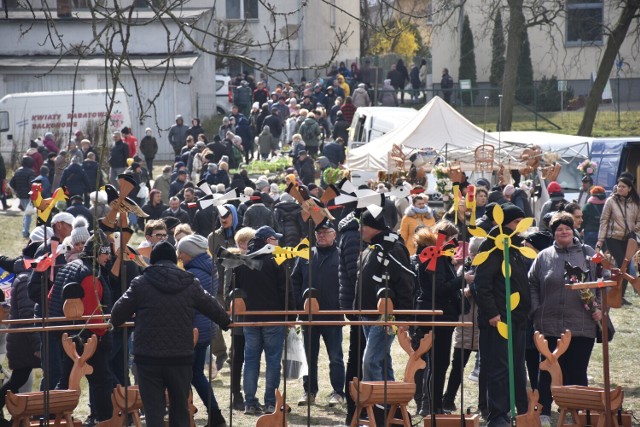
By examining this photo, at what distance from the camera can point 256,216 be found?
1591 cm

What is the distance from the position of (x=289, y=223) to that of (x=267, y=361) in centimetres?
657

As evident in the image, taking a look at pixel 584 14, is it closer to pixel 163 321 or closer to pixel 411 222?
pixel 411 222

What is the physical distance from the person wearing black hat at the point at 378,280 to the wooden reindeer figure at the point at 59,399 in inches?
84.2

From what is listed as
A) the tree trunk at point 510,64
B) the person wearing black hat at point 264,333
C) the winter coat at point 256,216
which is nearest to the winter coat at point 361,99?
the tree trunk at point 510,64

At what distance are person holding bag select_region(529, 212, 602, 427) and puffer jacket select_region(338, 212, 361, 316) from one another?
1.48 meters

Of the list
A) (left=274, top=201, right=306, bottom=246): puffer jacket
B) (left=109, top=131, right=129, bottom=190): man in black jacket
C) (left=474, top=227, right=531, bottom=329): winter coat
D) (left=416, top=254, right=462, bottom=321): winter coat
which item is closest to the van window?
(left=109, top=131, right=129, bottom=190): man in black jacket

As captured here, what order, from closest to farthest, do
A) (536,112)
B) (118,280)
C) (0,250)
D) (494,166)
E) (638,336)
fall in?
(118,280), (638,336), (494,166), (0,250), (536,112)

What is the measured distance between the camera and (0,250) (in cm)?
2142

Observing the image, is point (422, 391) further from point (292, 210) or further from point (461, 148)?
point (461, 148)

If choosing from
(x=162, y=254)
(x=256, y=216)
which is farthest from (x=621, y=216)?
(x=162, y=254)

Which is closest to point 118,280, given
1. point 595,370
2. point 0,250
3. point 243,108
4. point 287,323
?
point 287,323

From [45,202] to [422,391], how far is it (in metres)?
3.62

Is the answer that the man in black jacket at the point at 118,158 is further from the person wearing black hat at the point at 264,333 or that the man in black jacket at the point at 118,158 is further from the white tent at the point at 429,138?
the person wearing black hat at the point at 264,333

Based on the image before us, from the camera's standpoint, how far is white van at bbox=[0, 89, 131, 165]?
2961 centimetres
